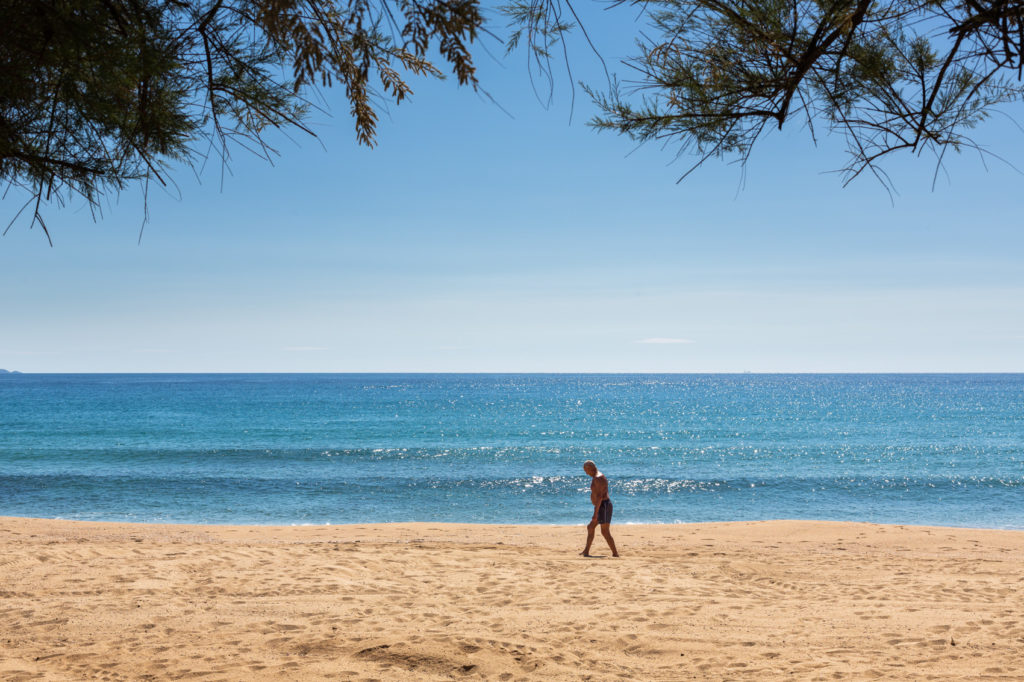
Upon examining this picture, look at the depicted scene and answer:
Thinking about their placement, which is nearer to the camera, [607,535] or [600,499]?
[600,499]

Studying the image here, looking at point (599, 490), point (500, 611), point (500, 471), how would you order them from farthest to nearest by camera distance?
point (500, 471) < point (599, 490) < point (500, 611)

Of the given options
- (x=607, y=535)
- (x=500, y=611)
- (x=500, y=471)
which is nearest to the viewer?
(x=500, y=611)

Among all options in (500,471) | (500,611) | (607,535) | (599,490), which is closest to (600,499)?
(599,490)

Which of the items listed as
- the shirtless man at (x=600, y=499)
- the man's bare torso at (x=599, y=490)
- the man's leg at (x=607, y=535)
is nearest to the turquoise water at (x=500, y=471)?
the man's leg at (x=607, y=535)

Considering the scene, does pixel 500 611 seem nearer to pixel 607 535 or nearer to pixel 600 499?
pixel 600 499

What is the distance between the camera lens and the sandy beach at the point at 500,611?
605 centimetres

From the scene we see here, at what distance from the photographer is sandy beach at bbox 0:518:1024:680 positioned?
605cm

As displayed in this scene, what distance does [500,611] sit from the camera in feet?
26.5

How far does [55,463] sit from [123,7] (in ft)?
109

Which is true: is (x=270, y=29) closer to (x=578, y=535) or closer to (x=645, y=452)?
(x=578, y=535)

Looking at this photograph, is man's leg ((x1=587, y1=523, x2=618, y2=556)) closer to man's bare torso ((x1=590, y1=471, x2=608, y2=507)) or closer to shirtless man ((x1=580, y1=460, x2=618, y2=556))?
shirtless man ((x1=580, y1=460, x2=618, y2=556))

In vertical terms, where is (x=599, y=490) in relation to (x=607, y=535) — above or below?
above

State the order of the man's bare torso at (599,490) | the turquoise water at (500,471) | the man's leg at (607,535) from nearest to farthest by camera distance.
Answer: the man's bare torso at (599,490) → the man's leg at (607,535) → the turquoise water at (500,471)

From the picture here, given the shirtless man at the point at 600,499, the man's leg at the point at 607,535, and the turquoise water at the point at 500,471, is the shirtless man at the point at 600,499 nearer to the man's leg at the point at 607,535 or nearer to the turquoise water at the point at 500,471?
the man's leg at the point at 607,535
